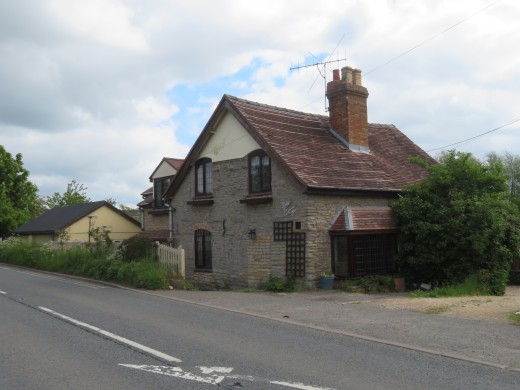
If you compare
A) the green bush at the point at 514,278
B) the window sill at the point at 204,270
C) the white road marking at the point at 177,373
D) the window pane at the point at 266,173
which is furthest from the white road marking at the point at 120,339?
the green bush at the point at 514,278

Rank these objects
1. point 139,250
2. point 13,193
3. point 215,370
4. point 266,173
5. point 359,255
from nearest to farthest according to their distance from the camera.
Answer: point 215,370 → point 359,255 → point 266,173 → point 139,250 → point 13,193

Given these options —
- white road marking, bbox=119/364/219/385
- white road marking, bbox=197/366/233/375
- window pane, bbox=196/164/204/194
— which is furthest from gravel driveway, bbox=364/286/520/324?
window pane, bbox=196/164/204/194

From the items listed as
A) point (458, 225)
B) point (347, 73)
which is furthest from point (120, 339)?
point (347, 73)

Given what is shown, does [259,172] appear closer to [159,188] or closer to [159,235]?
[159,235]

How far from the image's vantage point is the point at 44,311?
441 inches

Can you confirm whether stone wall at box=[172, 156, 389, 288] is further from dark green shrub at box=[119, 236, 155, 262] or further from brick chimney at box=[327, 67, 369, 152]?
brick chimney at box=[327, 67, 369, 152]

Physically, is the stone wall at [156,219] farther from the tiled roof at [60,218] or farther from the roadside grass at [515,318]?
the roadside grass at [515,318]

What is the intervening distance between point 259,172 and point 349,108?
14.7 ft

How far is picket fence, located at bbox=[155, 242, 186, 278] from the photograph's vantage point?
58.2 feet

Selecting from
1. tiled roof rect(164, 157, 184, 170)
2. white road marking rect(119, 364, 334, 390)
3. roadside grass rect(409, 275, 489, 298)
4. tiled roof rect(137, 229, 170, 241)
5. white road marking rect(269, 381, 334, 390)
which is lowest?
white road marking rect(269, 381, 334, 390)

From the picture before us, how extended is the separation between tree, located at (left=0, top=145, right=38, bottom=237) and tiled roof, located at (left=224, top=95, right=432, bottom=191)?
38044 mm

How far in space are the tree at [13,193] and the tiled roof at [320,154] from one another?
1498 inches

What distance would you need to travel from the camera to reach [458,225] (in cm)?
1553

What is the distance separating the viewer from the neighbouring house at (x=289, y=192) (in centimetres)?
1620
